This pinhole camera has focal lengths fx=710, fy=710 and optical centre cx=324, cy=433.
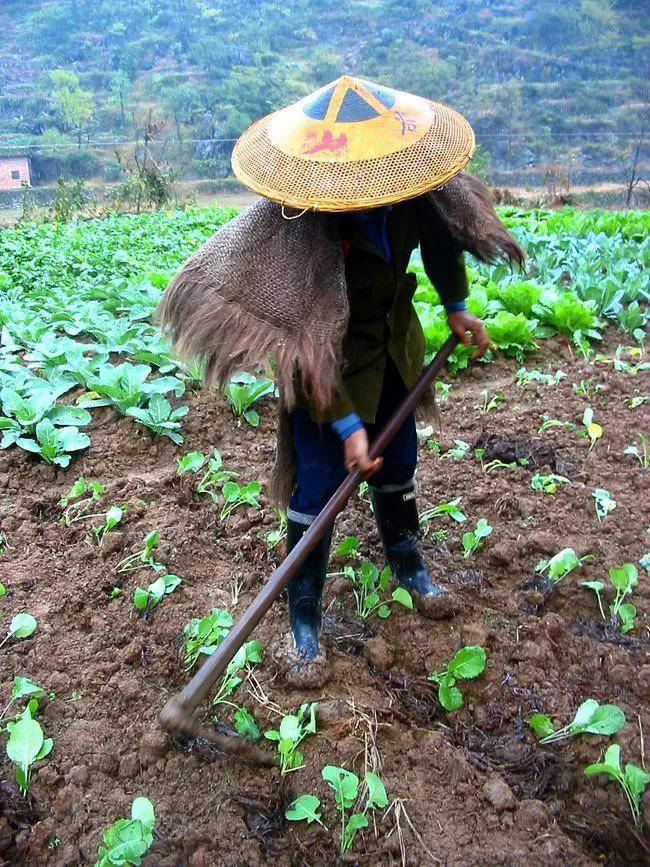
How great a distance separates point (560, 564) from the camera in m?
2.37

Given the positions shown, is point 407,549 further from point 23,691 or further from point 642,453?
point 642,453

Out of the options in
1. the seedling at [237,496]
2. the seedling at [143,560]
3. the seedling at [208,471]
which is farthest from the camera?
the seedling at [208,471]

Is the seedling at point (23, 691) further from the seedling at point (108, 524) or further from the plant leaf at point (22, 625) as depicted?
the seedling at point (108, 524)

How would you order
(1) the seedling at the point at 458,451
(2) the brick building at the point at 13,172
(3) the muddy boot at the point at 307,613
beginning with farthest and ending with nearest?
(2) the brick building at the point at 13,172 < (1) the seedling at the point at 458,451 < (3) the muddy boot at the point at 307,613

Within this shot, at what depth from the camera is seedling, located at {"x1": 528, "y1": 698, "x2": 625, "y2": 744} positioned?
1785 millimetres

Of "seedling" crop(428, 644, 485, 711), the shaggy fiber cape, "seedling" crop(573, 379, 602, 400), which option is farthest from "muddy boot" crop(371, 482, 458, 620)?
"seedling" crop(573, 379, 602, 400)

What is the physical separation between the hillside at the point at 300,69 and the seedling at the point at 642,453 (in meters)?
18.7

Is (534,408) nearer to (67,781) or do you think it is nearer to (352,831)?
(352,831)

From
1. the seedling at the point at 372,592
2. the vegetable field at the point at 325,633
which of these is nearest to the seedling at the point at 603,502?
the vegetable field at the point at 325,633

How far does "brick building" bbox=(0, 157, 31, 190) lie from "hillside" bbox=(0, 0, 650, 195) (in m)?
1.34

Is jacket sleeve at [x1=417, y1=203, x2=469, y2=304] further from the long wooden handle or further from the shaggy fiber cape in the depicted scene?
the shaggy fiber cape

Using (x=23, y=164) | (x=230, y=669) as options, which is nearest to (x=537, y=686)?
(x=230, y=669)

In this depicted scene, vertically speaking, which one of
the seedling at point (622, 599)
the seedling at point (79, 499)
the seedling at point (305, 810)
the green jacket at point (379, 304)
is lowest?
the seedling at point (79, 499)

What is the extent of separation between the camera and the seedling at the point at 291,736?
179 cm
